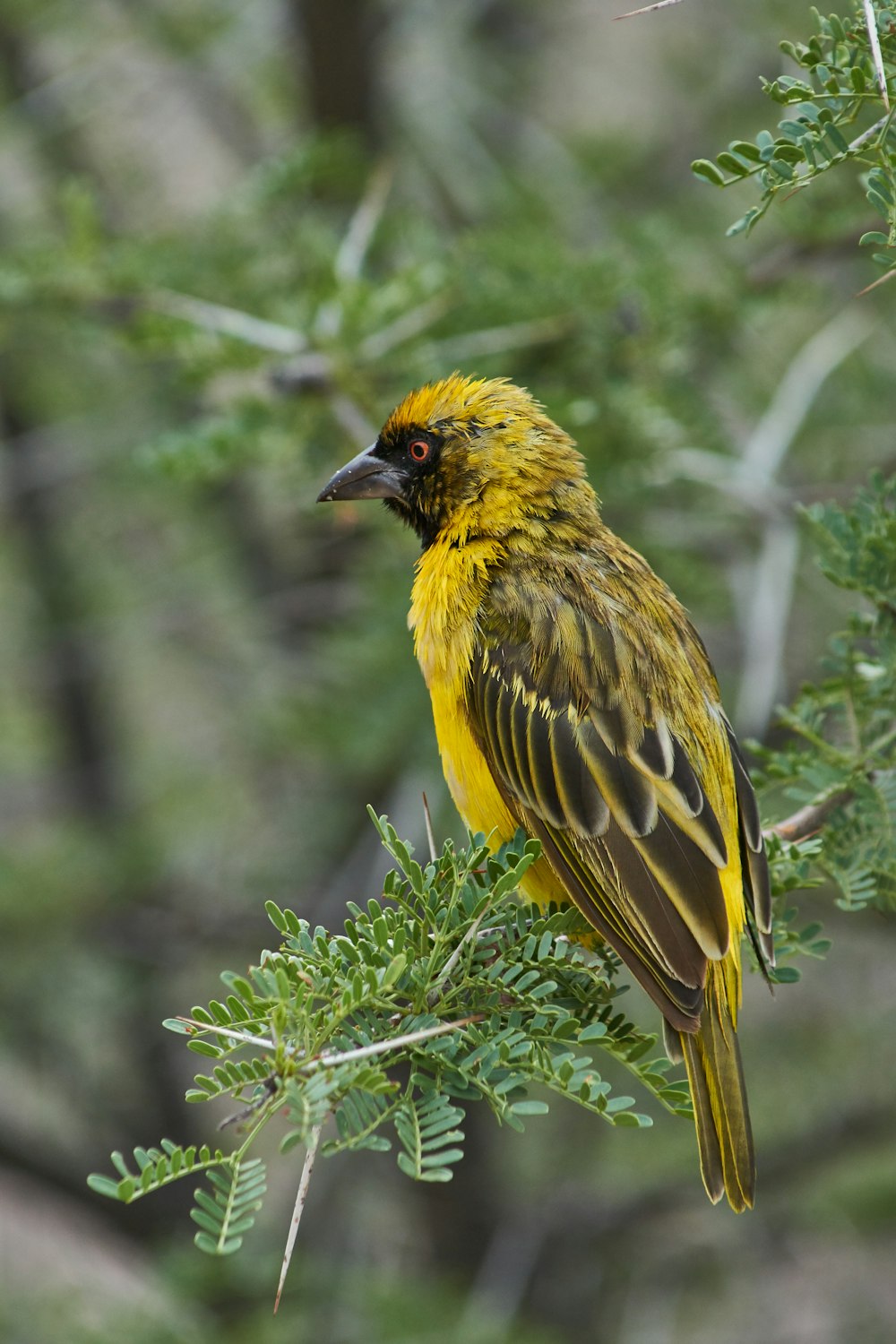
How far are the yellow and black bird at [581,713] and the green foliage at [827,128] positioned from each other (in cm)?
136

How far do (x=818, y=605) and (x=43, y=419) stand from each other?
466 centimetres

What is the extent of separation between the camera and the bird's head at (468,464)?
3674mm

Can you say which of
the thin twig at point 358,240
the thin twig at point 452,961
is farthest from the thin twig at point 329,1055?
the thin twig at point 358,240

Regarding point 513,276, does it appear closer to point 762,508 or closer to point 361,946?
point 762,508

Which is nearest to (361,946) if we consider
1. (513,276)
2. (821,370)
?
(513,276)

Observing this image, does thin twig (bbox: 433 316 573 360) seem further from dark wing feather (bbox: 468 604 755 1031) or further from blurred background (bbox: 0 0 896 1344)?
dark wing feather (bbox: 468 604 755 1031)

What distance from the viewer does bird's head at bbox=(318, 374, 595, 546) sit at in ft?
12.1

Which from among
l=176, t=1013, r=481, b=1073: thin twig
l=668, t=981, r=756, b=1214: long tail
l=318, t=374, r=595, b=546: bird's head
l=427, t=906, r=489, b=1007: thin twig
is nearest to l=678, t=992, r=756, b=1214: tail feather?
l=668, t=981, r=756, b=1214: long tail

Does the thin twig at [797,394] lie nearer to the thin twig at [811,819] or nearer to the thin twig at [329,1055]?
the thin twig at [811,819]

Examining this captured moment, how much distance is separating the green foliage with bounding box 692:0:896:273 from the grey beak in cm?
182

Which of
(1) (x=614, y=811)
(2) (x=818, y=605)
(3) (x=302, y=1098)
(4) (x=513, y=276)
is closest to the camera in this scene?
(3) (x=302, y=1098)

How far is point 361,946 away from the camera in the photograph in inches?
86.0

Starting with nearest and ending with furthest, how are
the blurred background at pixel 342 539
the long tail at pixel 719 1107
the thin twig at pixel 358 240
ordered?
the long tail at pixel 719 1107
the thin twig at pixel 358 240
the blurred background at pixel 342 539

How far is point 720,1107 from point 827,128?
1820mm
